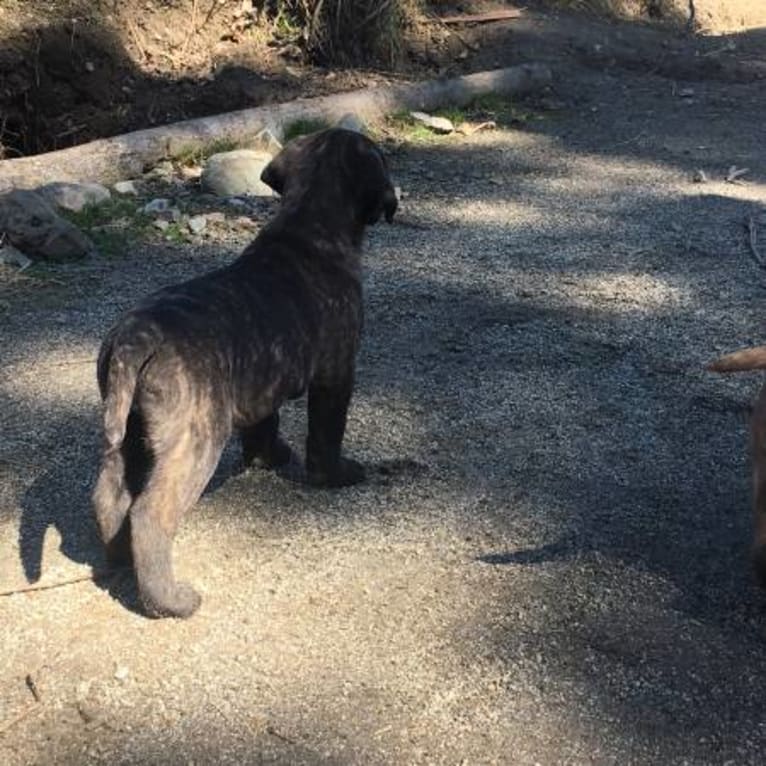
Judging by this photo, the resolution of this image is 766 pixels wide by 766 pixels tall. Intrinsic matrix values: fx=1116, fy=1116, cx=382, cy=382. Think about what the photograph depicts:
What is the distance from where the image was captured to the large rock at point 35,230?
23.8 feet

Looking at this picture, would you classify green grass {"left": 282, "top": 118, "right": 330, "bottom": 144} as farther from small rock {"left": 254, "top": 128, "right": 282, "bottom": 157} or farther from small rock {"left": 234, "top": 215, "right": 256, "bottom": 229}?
small rock {"left": 234, "top": 215, "right": 256, "bottom": 229}

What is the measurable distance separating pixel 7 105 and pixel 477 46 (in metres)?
5.56

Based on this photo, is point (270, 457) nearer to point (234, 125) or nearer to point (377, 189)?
point (377, 189)

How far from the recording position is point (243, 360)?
392 centimetres

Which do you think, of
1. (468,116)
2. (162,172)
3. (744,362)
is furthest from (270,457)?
(468,116)

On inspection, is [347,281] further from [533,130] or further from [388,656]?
[533,130]

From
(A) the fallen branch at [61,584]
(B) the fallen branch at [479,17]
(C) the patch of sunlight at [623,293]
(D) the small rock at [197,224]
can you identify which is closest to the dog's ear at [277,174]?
(A) the fallen branch at [61,584]

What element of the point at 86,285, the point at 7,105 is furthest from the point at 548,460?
the point at 7,105

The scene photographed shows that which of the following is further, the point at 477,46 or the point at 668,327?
the point at 477,46

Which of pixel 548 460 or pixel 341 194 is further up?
pixel 341 194

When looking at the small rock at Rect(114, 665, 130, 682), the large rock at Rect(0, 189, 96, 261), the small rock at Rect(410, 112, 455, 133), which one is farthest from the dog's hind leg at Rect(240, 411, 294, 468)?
the small rock at Rect(410, 112, 455, 133)

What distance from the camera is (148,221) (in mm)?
8070

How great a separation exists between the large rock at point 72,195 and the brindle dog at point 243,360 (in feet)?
12.2

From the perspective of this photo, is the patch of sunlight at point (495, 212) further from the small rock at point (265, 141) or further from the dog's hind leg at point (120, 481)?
the dog's hind leg at point (120, 481)
